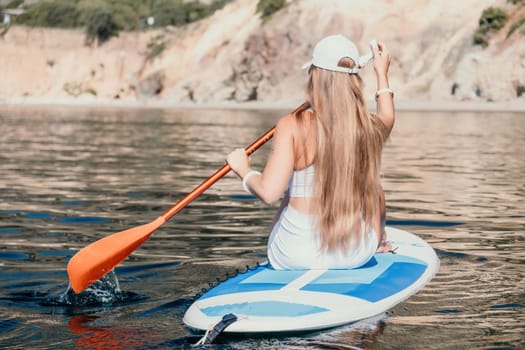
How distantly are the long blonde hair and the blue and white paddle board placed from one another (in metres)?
0.24

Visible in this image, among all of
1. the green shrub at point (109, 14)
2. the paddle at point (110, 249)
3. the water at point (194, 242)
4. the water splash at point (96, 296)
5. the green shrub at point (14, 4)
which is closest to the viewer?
the water at point (194, 242)

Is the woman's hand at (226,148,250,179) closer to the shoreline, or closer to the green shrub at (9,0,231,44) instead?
the shoreline

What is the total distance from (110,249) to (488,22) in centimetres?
3615

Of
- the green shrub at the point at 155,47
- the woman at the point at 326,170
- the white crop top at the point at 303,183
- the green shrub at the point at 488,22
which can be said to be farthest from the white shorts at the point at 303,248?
the green shrub at the point at 155,47

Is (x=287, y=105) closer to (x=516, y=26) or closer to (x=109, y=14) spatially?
(x=516, y=26)

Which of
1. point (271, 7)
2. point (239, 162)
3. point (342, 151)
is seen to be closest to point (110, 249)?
point (239, 162)

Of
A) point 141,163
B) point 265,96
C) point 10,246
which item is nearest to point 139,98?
point 265,96

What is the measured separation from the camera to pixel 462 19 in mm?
44000

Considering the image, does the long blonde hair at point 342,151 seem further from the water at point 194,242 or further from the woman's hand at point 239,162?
the water at point 194,242

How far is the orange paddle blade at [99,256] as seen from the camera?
18.4 ft

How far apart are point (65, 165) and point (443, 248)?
8.98 metres

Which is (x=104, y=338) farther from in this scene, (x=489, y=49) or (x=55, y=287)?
(x=489, y=49)

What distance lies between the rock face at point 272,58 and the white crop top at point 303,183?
106 feet

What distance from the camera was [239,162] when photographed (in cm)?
514
